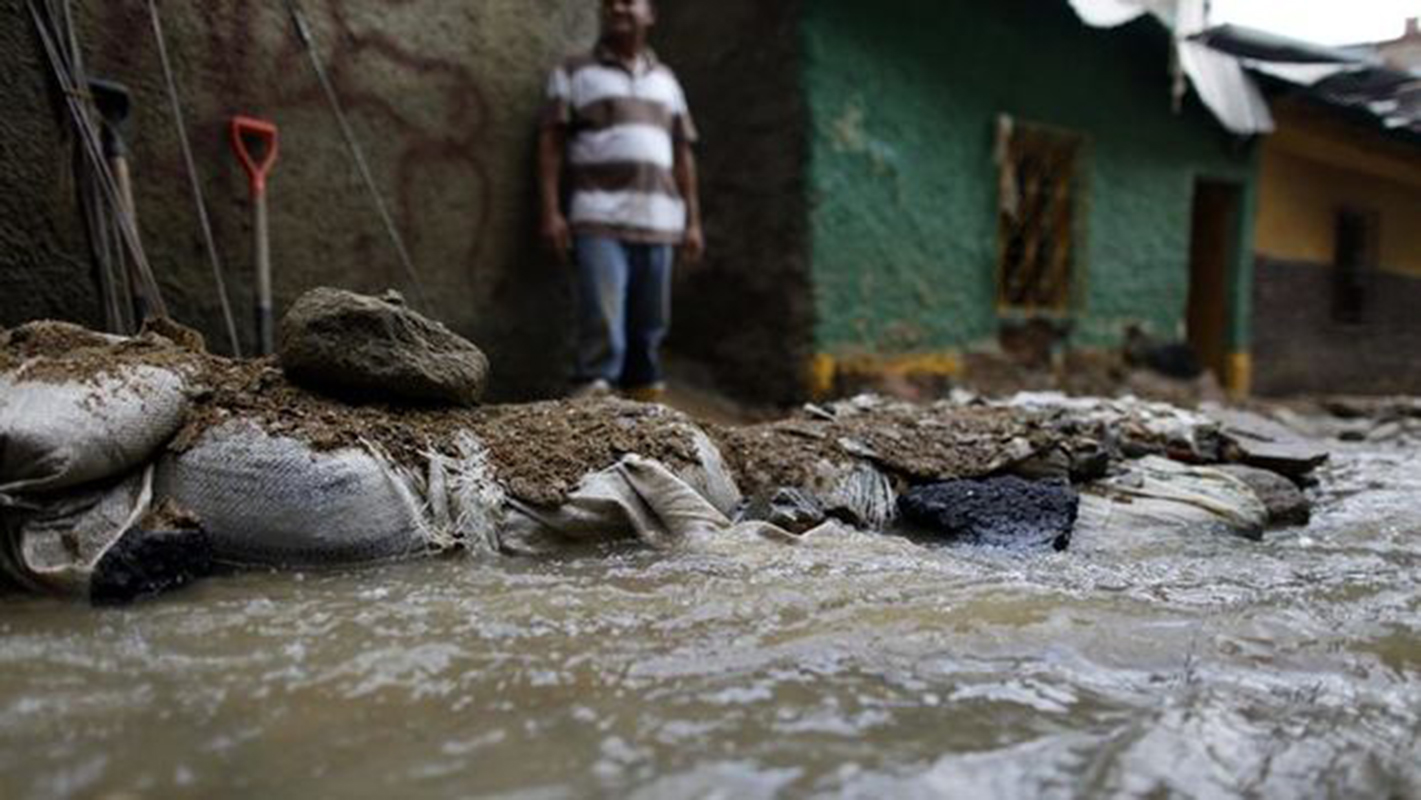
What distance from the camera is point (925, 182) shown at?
5.74m

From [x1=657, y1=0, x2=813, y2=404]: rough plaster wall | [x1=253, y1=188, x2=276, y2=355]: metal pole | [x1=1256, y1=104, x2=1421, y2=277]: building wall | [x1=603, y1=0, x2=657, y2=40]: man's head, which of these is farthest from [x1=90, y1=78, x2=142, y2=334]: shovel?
[x1=1256, y1=104, x2=1421, y2=277]: building wall

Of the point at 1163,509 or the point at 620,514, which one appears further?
the point at 1163,509

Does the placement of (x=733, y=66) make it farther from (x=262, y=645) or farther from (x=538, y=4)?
(x=262, y=645)

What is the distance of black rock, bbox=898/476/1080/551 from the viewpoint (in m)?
2.33

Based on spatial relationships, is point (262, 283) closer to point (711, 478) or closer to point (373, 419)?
point (373, 419)

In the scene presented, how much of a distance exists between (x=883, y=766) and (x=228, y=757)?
0.68 metres

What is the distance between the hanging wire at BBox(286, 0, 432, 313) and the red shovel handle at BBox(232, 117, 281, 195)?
9.0 inches

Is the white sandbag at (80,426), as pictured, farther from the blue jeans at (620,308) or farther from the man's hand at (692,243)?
the man's hand at (692,243)

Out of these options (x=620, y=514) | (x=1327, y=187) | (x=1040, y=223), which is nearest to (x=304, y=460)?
(x=620, y=514)

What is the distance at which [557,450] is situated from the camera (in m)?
2.24

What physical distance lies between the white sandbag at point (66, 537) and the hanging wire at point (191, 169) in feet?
4.19

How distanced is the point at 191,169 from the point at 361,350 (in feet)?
4.00

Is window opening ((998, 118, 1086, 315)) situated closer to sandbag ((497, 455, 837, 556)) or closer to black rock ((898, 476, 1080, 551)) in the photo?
black rock ((898, 476, 1080, 551))

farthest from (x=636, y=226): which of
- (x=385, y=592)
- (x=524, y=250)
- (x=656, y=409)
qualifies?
(x=385, y=592)
